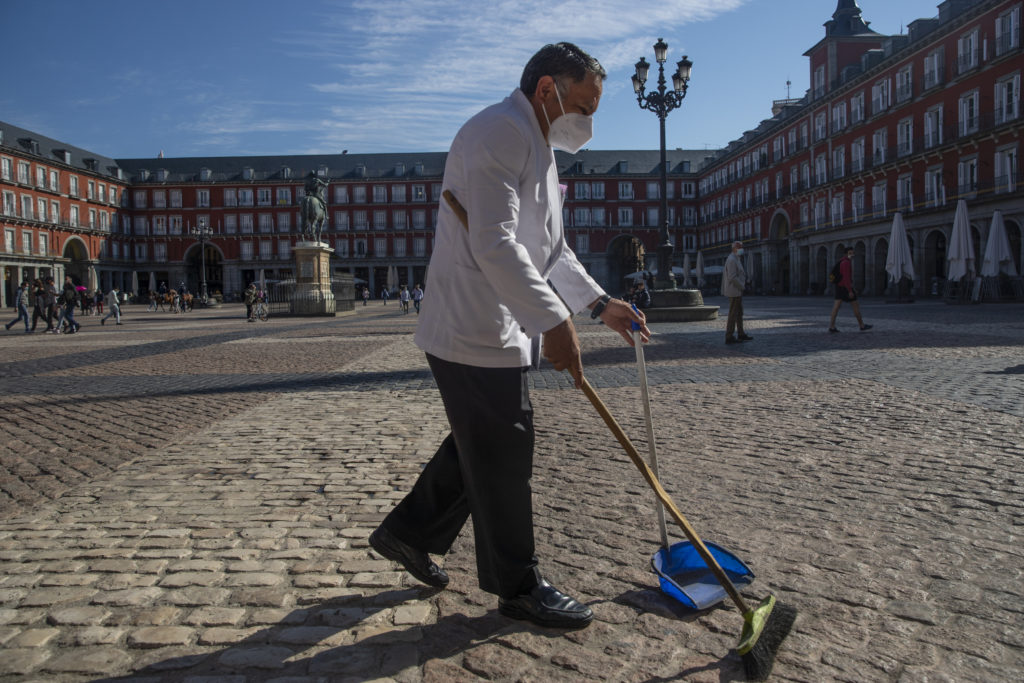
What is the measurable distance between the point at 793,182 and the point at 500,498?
185ft

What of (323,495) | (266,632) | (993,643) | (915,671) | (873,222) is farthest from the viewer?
(873,222)

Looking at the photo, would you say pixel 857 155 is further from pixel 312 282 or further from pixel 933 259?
pixel 312 282


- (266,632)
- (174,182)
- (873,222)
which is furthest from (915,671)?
(174,182)

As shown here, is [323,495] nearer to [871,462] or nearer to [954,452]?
[871,462]

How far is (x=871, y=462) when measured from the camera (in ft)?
13.7

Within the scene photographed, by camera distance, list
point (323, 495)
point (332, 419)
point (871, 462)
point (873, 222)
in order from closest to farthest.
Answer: point (323, 495), point (871, 462), point (332, 419), point (873, 222)

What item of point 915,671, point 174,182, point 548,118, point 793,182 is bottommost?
point 915,671

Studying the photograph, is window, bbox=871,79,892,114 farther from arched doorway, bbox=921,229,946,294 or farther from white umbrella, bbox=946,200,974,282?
white umbrella, bbox=946,200,974,282

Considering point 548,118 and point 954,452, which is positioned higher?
point 548,118

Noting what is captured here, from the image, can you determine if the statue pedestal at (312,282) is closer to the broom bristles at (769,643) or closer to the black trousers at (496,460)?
the black trousers at (496,460)

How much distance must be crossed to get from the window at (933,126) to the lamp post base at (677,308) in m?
25.2

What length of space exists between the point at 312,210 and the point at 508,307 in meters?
26.4

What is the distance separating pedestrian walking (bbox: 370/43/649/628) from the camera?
2.04 m

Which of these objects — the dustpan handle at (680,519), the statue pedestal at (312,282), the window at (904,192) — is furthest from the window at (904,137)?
the dustpan handle at (680,519)
